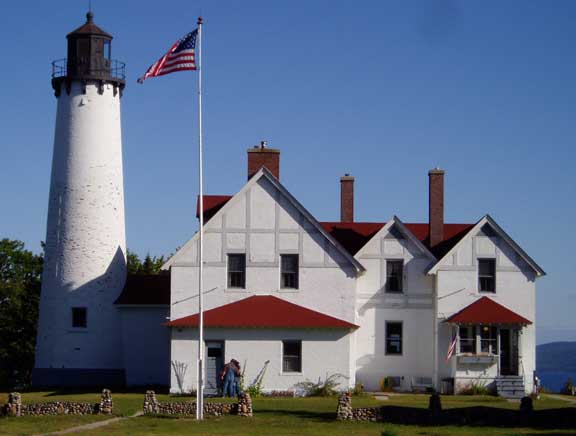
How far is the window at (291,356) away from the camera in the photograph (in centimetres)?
4466

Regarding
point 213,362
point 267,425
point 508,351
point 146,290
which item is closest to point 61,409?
point 267,425

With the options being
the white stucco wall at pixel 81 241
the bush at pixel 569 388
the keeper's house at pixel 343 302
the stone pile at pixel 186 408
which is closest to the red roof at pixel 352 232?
the keeper's house at pixel 343 302

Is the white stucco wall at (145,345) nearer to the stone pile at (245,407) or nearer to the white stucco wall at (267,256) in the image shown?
the white stucco wall at (267,256)

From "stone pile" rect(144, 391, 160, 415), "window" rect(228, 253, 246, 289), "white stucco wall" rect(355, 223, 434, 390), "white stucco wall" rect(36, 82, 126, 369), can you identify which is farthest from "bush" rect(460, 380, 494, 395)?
"white stucco wall" rect(36, 82, 126, 369)

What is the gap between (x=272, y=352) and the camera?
4450 centimetres

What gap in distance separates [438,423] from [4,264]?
40.2m

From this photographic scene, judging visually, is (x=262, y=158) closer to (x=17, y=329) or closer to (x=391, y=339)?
(x=391, y=339)

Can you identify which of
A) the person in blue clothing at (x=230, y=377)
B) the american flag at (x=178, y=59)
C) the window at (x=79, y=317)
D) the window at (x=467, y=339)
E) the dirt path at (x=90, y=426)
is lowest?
the dirt path at (x=90, y=426)

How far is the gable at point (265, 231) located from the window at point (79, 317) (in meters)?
5.98

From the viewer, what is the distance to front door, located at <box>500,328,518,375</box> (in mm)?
46406

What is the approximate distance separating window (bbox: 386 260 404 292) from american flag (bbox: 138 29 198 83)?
15.9 metres

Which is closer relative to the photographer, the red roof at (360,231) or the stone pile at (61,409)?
the stone pile at (61,409)

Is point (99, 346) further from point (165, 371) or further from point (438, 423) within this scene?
point (438, 423)

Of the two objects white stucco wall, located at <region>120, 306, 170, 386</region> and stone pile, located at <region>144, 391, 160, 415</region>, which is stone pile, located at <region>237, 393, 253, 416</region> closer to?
stone pile, located at <region>144, 391, 160, 415</region>
